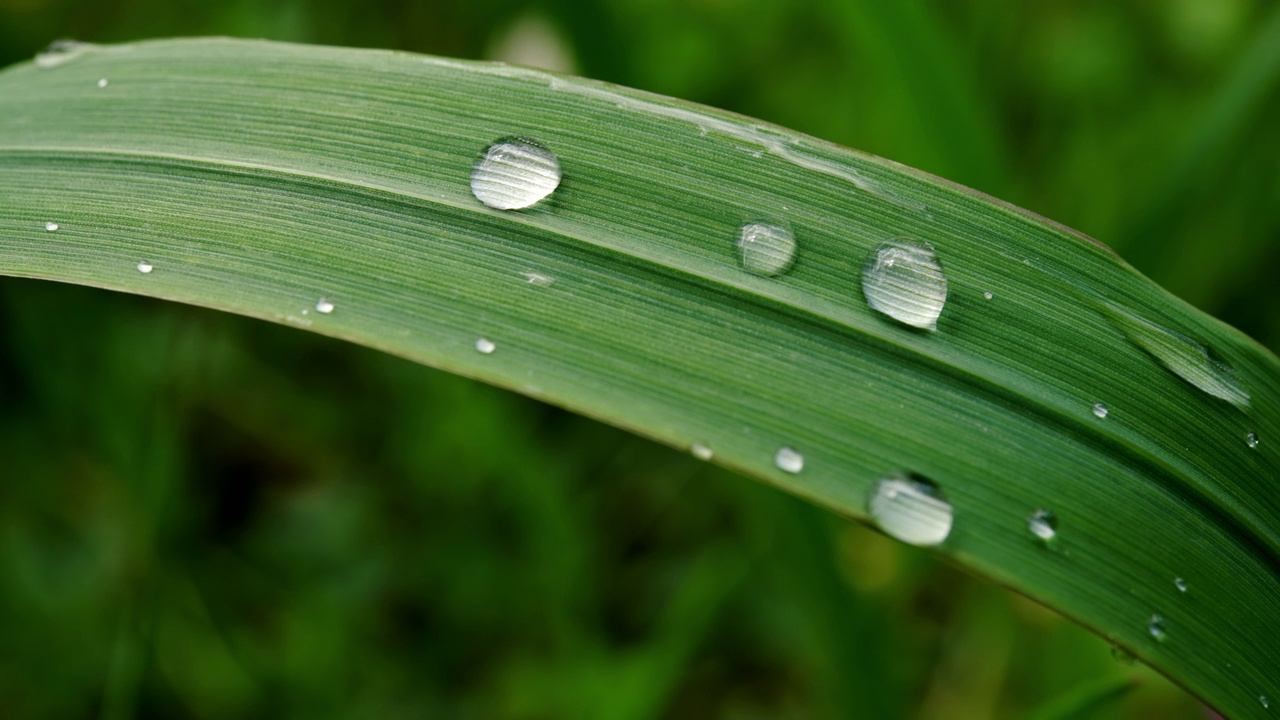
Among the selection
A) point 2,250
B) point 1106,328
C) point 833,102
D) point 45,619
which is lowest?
point 45,619

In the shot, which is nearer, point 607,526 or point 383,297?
point 383,297

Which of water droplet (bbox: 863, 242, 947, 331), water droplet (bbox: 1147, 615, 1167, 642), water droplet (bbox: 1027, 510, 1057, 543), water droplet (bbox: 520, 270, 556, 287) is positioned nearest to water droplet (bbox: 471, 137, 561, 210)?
water droplet (bbox: 520, 270, 556, 287)

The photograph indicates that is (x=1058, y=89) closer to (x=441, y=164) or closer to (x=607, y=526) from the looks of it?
(x=607, y=526)

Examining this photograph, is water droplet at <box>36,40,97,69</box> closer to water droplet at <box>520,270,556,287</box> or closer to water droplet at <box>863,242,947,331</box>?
water droplet at <box>520,270,556,287</box>

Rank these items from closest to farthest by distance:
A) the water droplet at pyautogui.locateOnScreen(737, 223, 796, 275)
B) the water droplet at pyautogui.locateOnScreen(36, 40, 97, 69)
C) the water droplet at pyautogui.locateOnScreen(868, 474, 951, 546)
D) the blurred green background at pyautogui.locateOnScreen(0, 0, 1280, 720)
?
the water droplet at pyautogui.locateOnScreen(868, 474, 951, 546)
the water droplet at pyautogui.locateOnScreen(737, 223, 796, 275)
the water droplet at pyautogui.locateOnScreen(36, 40, 97, 69)
the blurred green background at pyautogui.locateOnScreen(0, 0, 1280, 720)

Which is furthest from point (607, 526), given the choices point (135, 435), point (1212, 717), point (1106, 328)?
point (1106, 328)

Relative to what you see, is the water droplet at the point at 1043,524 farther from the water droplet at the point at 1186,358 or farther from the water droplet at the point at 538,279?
the water droplet at the point at 538,279

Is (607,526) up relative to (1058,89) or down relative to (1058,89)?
down
